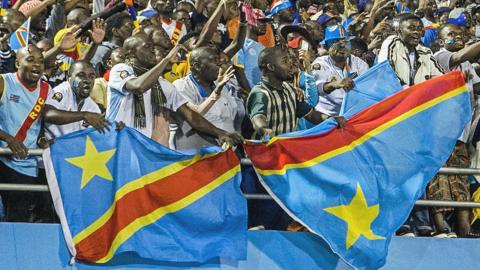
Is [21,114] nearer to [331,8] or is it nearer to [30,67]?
[30,67]

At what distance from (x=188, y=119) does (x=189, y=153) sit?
0.29 meters

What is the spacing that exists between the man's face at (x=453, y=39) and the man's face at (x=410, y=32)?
1.02 m

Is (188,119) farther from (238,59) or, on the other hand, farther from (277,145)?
(238,59)

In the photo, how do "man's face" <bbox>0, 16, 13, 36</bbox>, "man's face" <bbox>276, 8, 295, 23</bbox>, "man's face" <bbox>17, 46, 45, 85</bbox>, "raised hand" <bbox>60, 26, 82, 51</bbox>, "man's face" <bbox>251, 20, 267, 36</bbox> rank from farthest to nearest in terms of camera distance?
"man's face" <bbox>276, 8, 295, 23</bbox> < "man's face" <bbox>251, 20, 267, 36</bbox> < "man's face" <bbox>0, 16, 13, 36</bbox> < "raised hand" <bbox>60, 26, 82, 51</bbox> < "man's face" <bbox>17, 46, 45, 85</bbox>

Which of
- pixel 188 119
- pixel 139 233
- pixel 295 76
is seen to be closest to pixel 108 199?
Result: pixel 139 233

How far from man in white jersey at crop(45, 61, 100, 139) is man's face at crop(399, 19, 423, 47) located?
300 cm

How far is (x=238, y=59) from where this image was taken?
34.4 feet

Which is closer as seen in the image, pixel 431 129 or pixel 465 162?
pixel 431 129

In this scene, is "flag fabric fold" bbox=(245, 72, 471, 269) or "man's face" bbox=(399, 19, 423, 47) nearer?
"flag fabric fold" bbox=(245, 72, 471, 269)

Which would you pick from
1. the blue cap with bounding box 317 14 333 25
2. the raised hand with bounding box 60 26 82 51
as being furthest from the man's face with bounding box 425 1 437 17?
the raised hand with bounding box 60 26 82 51

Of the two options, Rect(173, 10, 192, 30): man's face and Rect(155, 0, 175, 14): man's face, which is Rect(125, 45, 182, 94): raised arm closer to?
Rect(173, 10, 192, 30): man's face

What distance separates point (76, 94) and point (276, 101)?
62.0 inches

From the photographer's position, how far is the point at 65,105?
8.98 meters

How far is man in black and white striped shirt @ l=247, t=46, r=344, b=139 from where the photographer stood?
9.04 meters
